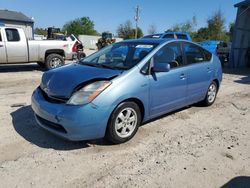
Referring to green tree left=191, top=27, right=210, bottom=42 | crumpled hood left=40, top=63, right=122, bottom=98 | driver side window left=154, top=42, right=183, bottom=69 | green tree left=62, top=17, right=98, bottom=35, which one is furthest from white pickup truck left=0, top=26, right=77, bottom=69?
green tree left=62, top=17, right=98, bottom=35

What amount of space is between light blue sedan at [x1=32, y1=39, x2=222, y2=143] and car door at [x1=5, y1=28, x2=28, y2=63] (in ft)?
22.6

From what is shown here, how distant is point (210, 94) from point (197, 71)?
3.61 ft

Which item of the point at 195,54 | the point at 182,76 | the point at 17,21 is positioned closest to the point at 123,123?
the point at 182,76

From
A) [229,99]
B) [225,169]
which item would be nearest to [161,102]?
[225,169]

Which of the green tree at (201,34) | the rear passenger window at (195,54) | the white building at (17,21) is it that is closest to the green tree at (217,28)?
the green tree at (201,34)

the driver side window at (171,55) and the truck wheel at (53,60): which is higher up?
the driver side window at (171,55)

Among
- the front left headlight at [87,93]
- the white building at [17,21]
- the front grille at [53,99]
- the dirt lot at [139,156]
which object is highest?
the white building at [17,21]

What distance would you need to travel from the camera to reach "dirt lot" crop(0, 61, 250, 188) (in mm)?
3305

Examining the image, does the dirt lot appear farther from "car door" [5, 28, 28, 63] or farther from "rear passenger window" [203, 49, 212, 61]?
"car door" [5, 28, 28, 63]

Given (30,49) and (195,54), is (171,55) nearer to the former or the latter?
(195,54)

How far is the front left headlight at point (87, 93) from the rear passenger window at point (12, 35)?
27.5 feet

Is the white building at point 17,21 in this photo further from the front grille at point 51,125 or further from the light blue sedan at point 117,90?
the front grille at point 51,125

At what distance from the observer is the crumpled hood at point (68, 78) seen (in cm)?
397

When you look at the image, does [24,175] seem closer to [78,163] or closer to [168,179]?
[78,163]
